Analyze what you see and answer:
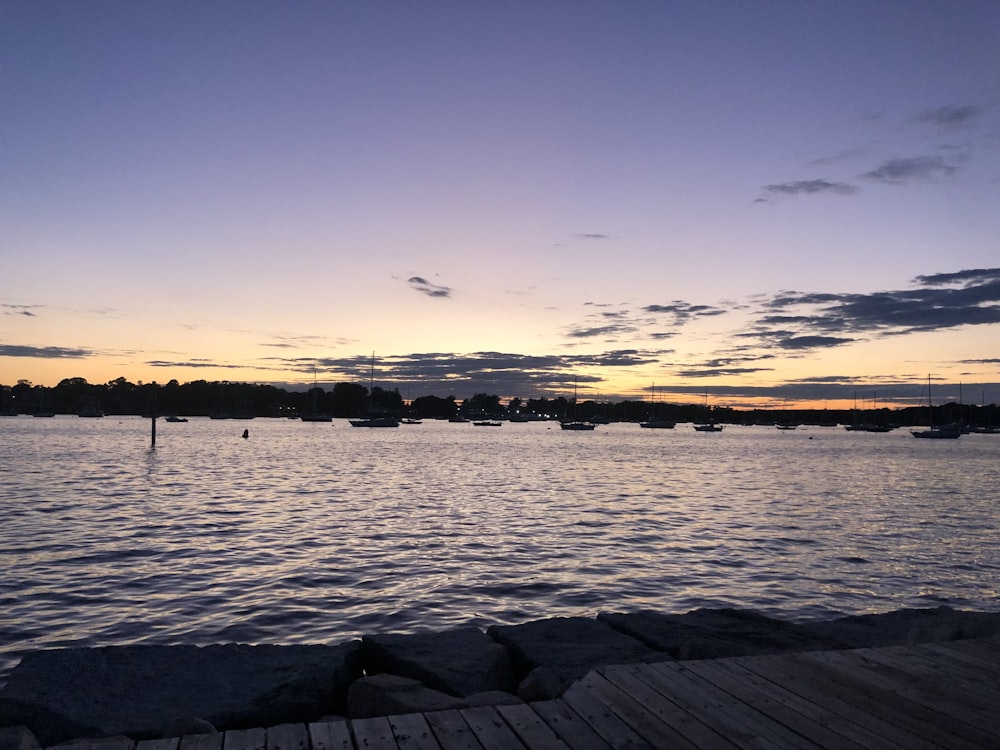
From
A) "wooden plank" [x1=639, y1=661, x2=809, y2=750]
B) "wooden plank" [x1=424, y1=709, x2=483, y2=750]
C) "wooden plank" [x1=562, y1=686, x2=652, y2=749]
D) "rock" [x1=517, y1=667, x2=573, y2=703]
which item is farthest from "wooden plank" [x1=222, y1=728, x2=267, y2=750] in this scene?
"rock" [x1=517, y1=667, x2=573, y2=703]

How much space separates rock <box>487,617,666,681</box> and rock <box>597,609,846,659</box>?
0.33 m

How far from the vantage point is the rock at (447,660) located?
8.80 meters

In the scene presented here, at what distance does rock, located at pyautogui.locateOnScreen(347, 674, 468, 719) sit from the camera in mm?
7309

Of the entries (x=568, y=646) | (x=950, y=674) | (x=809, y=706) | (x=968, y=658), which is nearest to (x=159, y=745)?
(x=809, y=706)

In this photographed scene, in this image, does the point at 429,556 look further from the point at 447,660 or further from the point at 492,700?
the point at 492,700

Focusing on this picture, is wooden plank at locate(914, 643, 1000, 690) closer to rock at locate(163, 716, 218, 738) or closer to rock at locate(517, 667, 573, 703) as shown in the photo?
rock at locate(517, 667, 573, 703)

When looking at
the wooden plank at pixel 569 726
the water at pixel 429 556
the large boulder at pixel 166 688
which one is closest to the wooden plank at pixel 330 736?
the wooden plank at pixel 569 726

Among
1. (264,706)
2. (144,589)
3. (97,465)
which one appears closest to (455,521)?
(144,589)

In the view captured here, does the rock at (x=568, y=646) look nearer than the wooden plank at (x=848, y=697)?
No

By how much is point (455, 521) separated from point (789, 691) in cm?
2385

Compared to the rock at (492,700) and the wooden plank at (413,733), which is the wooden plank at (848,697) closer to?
the rock at (492,700)

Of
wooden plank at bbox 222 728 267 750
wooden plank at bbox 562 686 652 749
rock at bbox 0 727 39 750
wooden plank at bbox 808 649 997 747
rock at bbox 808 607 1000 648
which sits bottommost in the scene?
rock at bbox 808 607 1000 648

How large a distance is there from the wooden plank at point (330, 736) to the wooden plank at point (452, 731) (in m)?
0.62

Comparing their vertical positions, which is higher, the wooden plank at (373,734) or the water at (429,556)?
the wooden plank at (373,734)
